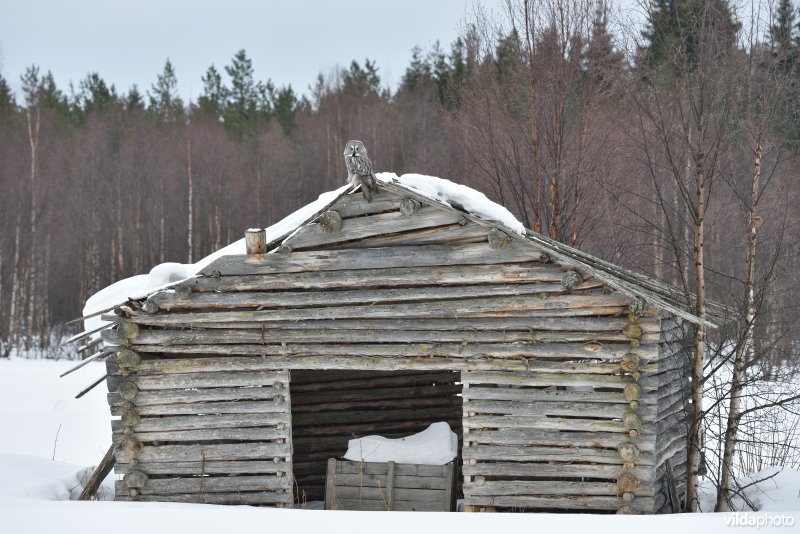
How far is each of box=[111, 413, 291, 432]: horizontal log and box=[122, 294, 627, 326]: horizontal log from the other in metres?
1.08

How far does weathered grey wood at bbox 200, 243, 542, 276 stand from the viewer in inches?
341

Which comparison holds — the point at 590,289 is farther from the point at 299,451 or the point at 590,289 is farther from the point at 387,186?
the point at 299,451

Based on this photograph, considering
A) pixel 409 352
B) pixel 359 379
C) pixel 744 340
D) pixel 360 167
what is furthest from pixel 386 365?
pixel 744 340

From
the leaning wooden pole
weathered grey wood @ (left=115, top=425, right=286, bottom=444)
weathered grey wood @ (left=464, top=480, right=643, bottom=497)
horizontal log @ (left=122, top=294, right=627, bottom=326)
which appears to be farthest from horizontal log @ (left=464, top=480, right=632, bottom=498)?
the leaning wooden pole

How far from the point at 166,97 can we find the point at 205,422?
42.3 metres

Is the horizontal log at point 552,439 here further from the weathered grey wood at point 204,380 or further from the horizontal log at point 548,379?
the weathered grey wood at point 204,380

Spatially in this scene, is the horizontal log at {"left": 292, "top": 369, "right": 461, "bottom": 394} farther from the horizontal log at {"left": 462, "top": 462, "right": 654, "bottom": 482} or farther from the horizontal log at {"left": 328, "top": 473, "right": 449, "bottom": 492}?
the horizontal log at {"left": 462, "top": 462, "right": 654, "bottom": 482}

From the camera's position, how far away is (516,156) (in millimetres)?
15336

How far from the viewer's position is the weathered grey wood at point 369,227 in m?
A: 8.77

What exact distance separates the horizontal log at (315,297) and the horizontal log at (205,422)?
38.4 inches

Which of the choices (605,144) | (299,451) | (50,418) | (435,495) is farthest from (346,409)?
(50,418)

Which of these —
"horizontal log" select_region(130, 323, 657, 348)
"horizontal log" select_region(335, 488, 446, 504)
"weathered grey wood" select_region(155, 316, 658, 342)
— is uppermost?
"weathered grey wood" select_region(155, 316, 658, 342)

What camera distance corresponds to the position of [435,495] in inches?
387

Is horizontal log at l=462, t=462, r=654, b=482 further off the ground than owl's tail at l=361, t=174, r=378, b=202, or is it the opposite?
owl's tail at l=361, t=174, r=378, b=202
